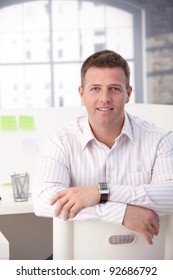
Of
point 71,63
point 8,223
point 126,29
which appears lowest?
point 8,223

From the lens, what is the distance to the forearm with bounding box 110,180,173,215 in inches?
44.6

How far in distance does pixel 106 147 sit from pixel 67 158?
120 mm

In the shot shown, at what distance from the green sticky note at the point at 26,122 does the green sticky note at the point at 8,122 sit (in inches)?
0.9

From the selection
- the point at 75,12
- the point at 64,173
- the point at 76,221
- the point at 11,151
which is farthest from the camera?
the point at 75,12

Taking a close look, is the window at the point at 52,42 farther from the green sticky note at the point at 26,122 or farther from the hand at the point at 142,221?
the hand at the point at 142,221

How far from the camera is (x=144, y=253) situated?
0.97 meters

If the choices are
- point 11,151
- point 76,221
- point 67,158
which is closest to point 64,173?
point 67,158

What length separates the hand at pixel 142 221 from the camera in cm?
99

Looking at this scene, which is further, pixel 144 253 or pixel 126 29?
pixel 126 29

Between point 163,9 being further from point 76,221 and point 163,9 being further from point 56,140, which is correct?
point 76,221

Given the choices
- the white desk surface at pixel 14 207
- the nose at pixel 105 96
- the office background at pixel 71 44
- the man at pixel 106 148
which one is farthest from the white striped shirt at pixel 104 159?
the office background at pixel 71 44

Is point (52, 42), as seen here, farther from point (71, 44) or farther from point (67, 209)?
point (67, 209)

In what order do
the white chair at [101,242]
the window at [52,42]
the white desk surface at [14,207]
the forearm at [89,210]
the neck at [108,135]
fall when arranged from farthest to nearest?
the window at [52,42] < the white desk surface at [14,207] < the neck at [108,135] < the forearm at [89,210] < the white chair at [101,242]

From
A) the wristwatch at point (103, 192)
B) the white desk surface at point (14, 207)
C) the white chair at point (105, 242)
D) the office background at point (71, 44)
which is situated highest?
the office background at point (71, 44)
